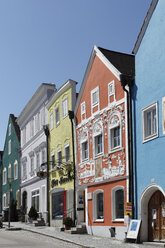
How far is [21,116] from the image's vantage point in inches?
1642

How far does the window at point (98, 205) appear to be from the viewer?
2453 centimetres

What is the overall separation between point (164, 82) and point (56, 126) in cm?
1419

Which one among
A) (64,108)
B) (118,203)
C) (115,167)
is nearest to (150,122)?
(115,167)

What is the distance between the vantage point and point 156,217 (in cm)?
1950

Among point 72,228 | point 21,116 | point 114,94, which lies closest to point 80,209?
point 72,228

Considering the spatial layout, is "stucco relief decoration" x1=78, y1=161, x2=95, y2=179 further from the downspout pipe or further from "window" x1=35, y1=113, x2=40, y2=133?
"window" x1=35, y1=113, x2=40, y2=133

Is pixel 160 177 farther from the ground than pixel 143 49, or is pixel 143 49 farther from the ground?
pixel 143 49

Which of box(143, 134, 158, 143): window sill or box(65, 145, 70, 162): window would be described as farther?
box(65, 145, 70, 162): window

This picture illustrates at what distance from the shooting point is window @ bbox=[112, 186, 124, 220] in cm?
2239

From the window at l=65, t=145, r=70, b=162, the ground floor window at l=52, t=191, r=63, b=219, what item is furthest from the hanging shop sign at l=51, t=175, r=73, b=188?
the window at l=65, t=145, r=70, b=162

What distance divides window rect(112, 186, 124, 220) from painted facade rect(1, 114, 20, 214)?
20636 millimetres

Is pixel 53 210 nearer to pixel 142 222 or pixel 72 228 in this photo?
pixel 72 228

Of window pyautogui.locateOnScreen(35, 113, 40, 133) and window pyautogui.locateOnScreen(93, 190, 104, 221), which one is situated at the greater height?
window pyautogui.locateOnScreen(35, 113, 40, 133)

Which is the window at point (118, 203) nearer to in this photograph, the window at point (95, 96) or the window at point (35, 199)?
the window at point (95, 96)
